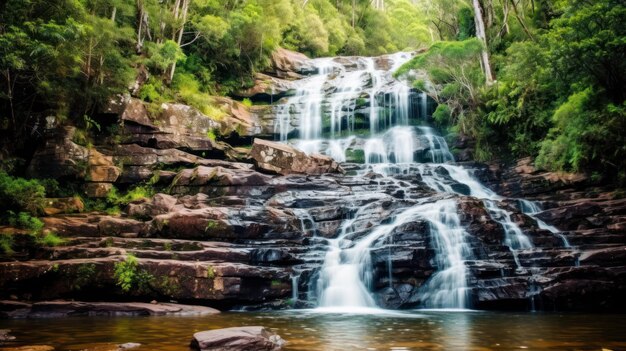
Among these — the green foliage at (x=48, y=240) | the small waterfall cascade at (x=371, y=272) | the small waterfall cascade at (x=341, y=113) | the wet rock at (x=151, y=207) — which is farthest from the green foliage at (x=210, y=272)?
the small waterfall cascade at (x=341, y=113)

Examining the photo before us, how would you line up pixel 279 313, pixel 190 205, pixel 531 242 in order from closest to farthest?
pixel 279 313
pixel 531 242
pixel 190 205

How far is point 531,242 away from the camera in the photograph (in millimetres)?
11734

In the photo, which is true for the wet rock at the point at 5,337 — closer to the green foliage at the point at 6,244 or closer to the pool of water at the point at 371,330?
the pool of water at the point at 371,330

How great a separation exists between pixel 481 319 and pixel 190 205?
962cm

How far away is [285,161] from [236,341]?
13.2 m

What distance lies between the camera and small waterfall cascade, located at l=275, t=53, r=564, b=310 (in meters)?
11.0

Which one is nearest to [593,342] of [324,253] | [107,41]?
[324,253]

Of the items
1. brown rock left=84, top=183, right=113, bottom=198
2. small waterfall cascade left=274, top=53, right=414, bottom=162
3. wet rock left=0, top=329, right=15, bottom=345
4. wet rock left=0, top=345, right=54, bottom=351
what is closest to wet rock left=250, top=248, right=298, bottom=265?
wet rock left=0, top=329, right=15, bottom=345

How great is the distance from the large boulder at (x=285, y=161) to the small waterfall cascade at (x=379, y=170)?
204cm

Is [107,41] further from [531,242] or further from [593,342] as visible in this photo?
[593,342]

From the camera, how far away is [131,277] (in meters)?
10.3

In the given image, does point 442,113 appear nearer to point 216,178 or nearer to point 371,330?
point 216,178

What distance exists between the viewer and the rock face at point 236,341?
16.6ft

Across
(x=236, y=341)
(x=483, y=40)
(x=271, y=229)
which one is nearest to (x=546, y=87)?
(x=483, y=40)
